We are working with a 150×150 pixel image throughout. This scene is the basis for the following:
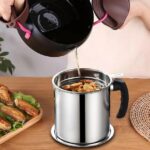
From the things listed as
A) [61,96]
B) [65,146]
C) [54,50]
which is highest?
[54,50]

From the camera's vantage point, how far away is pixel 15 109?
1142 mm

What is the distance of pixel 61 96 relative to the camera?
102 centimetres

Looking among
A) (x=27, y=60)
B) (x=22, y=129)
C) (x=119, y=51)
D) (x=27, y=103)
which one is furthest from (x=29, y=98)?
(x=27, y=60)

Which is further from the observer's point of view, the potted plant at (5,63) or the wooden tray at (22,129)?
the potted plant at (5,63)

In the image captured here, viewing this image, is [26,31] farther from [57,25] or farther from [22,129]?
[22,129]

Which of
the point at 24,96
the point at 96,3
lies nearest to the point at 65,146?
the point at 24,96

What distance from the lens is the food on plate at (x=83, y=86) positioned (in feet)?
3.43

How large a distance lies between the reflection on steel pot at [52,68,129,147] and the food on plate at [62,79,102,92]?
0.06 ft

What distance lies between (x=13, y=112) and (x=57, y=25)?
256 mm

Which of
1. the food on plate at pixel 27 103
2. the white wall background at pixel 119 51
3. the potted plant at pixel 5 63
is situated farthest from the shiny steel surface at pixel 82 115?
the potted plant at pixel 5 63

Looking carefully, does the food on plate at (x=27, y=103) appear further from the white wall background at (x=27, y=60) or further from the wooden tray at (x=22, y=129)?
the white wall background at (x=27, y=60)

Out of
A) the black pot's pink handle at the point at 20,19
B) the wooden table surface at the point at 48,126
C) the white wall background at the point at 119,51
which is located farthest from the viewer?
the white wall background at the point at 119,51

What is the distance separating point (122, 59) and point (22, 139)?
25.7 inches

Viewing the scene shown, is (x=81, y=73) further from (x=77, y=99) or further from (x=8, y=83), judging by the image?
(x=8, y=83)
